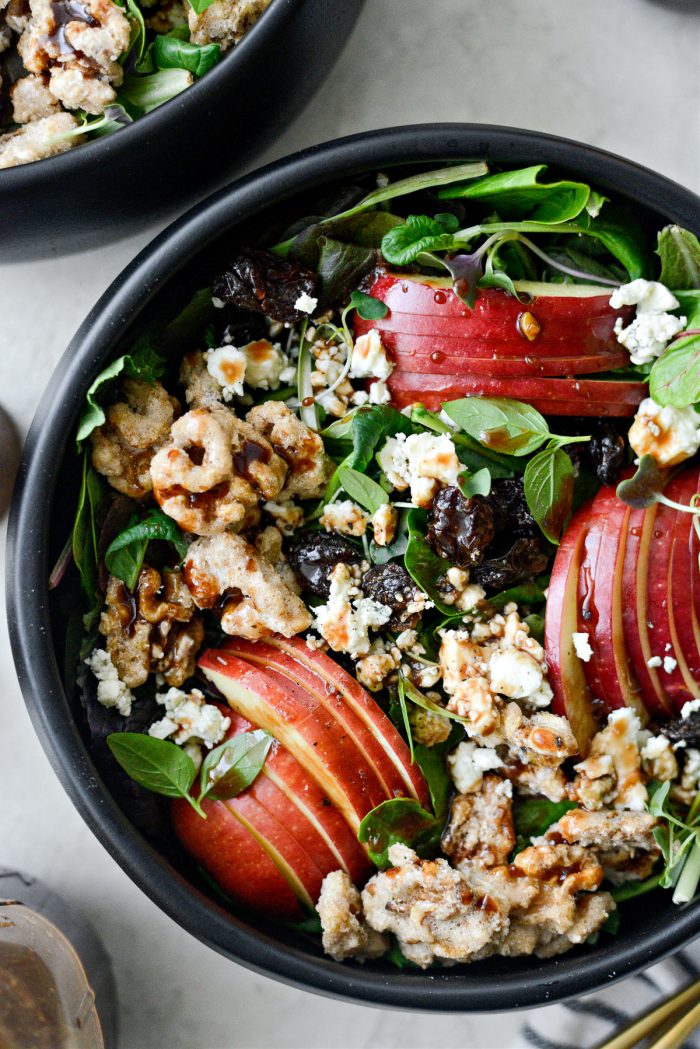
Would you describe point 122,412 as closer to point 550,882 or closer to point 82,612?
point 82,612

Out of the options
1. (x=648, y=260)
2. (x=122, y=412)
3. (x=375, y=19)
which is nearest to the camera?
(x=122, y=412)

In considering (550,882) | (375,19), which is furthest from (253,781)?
(375,19)

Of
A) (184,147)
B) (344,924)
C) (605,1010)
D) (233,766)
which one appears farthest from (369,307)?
(605,1010)

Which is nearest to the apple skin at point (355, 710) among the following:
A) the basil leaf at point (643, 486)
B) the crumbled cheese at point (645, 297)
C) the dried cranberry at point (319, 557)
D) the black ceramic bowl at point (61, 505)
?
the dried cranberry at point (319, 557)

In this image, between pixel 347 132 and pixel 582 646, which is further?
pixel 347 132

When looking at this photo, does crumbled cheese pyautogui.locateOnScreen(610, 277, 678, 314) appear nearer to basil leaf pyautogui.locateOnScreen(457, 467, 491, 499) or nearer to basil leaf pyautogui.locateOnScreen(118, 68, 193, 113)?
basil leaf pyautogui.locateOnScreen(457, 467, 491, 499)

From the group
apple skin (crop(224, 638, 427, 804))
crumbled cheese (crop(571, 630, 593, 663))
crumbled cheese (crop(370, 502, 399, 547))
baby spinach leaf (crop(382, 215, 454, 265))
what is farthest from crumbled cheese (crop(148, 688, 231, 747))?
baby spinach leaf (crop(382, 215, 454, 265))

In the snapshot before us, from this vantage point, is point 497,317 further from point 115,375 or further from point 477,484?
point 115,375
